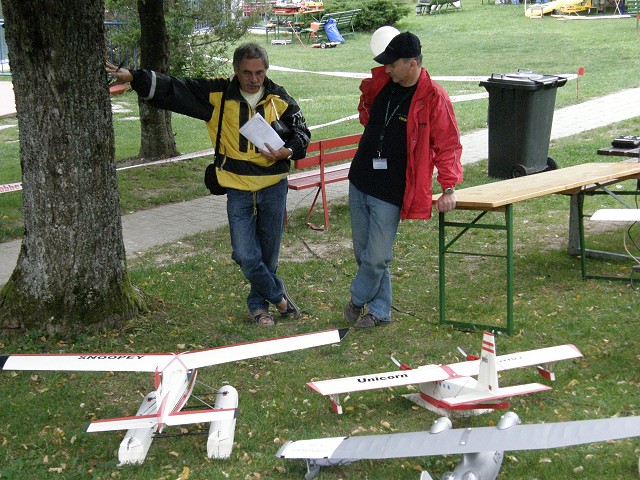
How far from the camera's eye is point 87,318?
6258 millimetres

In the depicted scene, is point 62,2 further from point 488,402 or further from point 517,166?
point 517,166

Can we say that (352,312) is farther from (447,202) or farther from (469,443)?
(469,443)

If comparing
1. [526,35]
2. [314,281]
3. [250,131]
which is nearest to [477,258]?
[314,281]

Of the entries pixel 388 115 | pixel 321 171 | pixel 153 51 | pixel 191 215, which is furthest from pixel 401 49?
pixel 153 51

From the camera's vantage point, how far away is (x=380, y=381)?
16.4 ft

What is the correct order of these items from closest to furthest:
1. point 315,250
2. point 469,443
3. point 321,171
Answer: point 469,443, point 315,250, point 321,171

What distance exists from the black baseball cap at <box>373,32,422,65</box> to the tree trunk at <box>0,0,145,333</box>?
1.98 meters

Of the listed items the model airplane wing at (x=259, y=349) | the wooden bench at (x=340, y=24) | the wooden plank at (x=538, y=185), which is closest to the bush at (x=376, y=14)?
the wooden bench at (x=340, y=24)

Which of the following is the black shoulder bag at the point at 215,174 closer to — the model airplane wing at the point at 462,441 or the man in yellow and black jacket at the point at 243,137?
the man in yellow and black jacket at the point at 243,137

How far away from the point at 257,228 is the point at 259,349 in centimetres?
171

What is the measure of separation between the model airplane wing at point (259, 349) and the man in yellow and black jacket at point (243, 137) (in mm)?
1459

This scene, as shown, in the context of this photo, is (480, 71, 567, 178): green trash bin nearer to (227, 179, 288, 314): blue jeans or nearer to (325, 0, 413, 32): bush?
(227, 179, 288, 314): blue jeans

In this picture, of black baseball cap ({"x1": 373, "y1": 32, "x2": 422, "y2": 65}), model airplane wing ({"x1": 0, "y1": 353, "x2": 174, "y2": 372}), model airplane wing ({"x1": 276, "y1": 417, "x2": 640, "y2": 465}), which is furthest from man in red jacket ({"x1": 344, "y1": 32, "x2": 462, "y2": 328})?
model airplane wing ({"x1": 276, "y1": 417, "x2": 640, "y2": 465})

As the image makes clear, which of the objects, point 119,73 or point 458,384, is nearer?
point 458,384
